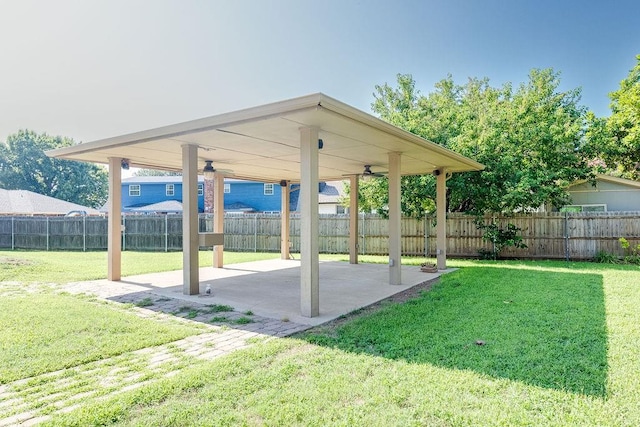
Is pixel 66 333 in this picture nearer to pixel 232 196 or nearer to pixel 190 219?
pixel 190 219

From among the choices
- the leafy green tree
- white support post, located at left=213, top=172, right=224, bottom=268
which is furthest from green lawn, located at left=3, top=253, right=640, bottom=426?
the leafy green tree

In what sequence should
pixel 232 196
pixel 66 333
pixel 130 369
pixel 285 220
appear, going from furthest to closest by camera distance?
pixel 232 196, pixel 285 220, pixel 66 333, pixel 130 369

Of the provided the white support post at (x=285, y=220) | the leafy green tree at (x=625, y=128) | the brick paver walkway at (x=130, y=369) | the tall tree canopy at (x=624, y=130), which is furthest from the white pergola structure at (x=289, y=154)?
the leafy green tree at (x=625, y=128)

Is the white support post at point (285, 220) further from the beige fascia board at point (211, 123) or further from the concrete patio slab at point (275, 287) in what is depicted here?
the beige fascia board at point (211, 123)

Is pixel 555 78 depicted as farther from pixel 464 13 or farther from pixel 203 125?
pixel 203 125

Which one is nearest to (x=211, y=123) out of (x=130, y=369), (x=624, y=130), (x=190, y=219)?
(x=190, y=219)

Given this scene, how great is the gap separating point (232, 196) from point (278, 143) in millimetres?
19681

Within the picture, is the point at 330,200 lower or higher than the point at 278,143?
lower

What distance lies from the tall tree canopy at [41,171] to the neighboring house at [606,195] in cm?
4155

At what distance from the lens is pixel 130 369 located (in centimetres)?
356

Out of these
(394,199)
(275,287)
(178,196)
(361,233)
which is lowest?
(275,287)

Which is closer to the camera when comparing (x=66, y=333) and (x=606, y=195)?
(x=66, y=333)

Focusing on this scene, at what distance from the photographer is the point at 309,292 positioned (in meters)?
5.55

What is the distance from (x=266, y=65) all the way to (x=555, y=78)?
52.5 feet
